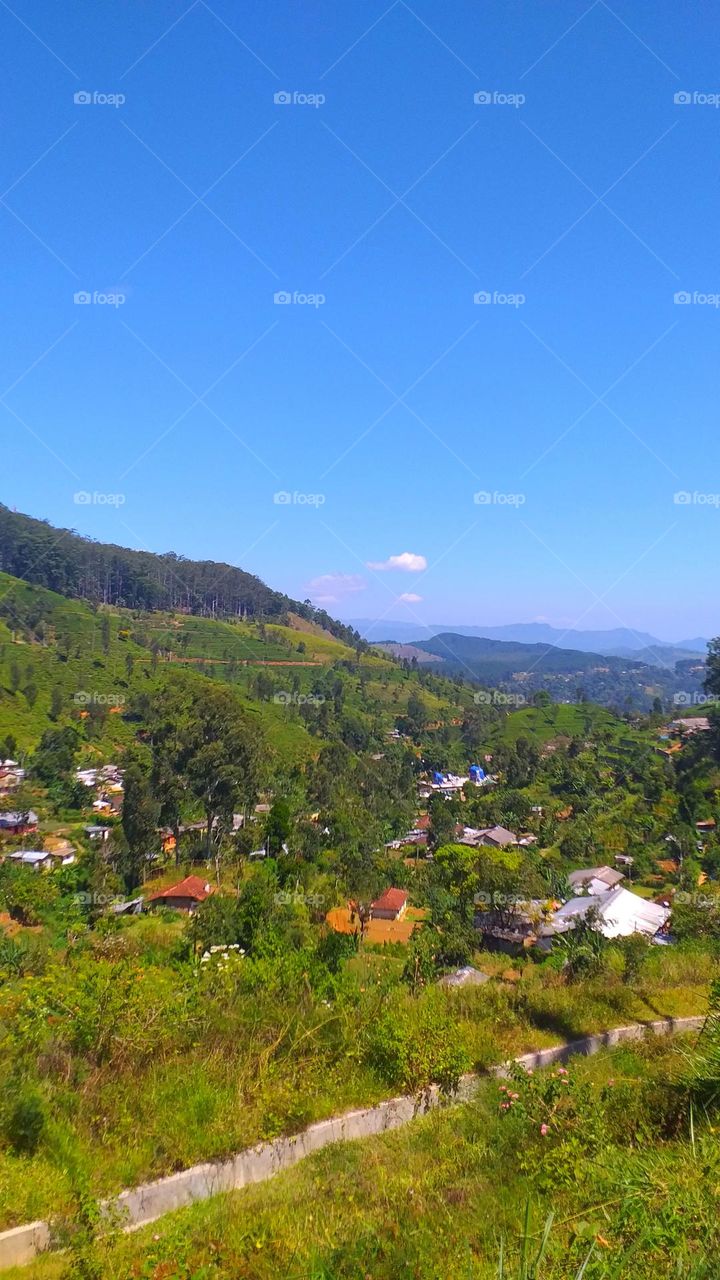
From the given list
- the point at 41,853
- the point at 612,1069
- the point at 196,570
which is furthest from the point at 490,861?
the point at 196,570

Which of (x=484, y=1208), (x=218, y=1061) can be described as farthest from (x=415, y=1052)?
(x=484, y=1208)

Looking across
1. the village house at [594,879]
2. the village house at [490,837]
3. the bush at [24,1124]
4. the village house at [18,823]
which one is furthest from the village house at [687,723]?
the bush at [24,1124]

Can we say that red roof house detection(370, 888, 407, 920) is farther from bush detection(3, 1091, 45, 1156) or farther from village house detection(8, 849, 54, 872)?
bush detection(3, 1091, 45, 1156)

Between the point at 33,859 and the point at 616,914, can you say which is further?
the point at 33,859

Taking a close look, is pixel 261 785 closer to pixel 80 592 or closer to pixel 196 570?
pixel 80 592

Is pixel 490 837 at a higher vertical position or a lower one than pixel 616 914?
lower

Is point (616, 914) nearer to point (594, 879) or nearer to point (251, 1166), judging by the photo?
point (594, 879)
